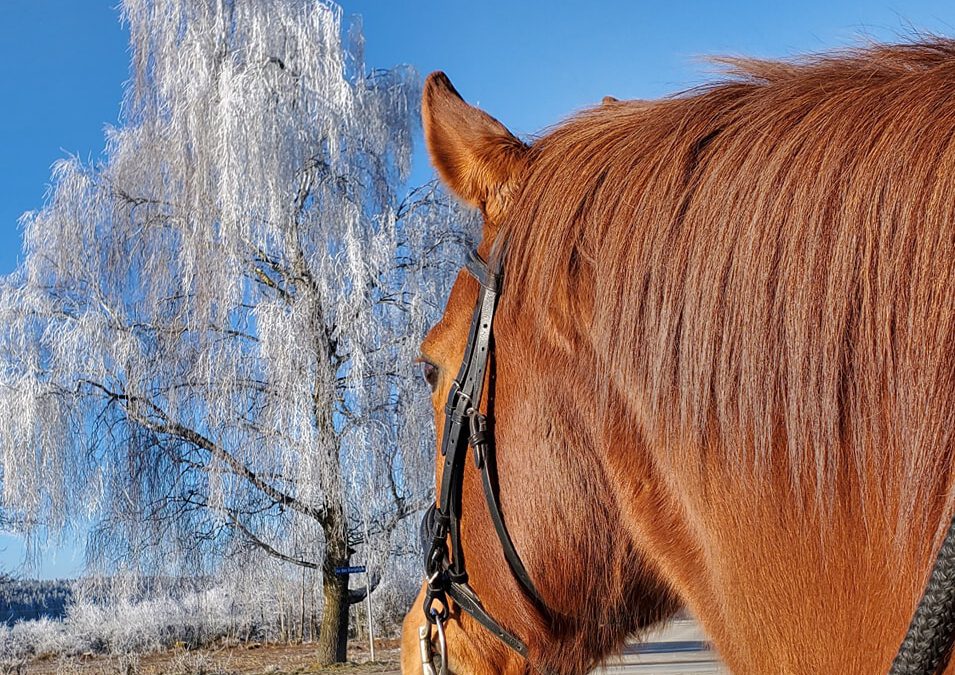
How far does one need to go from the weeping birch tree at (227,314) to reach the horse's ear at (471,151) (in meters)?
8.51

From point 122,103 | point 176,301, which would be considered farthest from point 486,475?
point 122,103

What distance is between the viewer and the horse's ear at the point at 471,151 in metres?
1.23

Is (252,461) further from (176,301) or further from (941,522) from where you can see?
(941,522)

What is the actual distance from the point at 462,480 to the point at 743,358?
0.57 metres

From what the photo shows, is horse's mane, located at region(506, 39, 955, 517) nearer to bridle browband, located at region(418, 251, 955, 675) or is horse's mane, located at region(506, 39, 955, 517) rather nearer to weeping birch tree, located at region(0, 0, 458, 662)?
bridle browband, located at region(418, 251, 955, 675)

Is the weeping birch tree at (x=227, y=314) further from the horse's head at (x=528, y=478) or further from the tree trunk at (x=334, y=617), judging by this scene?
the horse's head at (x=528, y=478)

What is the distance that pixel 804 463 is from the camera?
29.5 inches

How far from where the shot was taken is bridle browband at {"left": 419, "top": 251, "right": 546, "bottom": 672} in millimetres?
1164

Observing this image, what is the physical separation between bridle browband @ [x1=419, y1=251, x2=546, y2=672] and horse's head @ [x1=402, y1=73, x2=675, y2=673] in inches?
0.4

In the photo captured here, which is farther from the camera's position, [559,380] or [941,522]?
[559,380]

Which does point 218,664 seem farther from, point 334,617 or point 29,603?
point 29,603

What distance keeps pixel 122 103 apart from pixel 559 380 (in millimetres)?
11792

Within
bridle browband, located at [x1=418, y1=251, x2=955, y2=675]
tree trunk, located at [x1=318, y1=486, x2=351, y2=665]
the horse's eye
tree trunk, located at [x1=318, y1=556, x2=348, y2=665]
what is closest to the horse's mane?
bridle browband, located at [x1=418, y1=251, x2=955, y2=675]

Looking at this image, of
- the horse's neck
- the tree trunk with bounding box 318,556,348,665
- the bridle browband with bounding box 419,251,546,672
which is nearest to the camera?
the horse's neck
